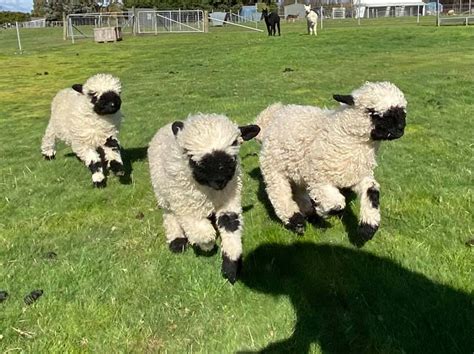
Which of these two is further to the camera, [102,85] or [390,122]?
[102,85]

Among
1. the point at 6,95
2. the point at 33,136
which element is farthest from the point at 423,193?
the point at 6,95

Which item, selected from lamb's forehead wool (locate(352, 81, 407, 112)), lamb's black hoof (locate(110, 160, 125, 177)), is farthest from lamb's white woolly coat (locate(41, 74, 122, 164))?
lamb's forehead wool (locate(352, 81, 407, 112))

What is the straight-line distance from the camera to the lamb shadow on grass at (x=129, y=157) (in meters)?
8.53

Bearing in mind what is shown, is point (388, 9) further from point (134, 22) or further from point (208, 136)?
point (208, 136)

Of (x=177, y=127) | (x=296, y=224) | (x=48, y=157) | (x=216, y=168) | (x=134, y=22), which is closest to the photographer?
(x=216, y=168)

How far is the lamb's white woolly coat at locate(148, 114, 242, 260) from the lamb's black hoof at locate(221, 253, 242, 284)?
0.16 feet

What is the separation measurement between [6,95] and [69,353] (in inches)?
721

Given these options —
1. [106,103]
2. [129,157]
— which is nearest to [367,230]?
[106,103]

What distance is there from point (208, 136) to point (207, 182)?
1.37 feet

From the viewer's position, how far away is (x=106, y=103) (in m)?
8.41

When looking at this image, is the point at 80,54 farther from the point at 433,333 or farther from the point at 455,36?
the point at 433,333

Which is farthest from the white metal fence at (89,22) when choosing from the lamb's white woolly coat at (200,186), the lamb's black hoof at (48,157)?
the lamb's white woolly coat at (200,186)

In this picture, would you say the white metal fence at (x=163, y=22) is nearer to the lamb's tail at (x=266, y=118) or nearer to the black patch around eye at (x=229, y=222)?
the lamb's tail at (x=266, y=118)

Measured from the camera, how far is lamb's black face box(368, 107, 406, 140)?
16.8ft
